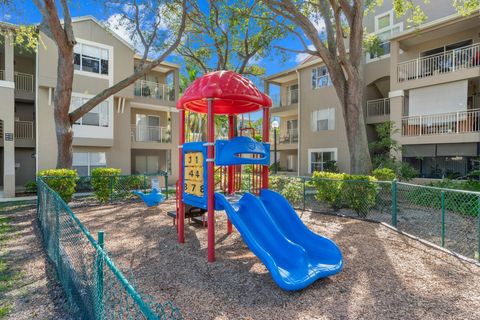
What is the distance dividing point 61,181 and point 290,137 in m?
17.0

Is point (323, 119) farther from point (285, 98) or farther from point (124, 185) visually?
point (124, 185)

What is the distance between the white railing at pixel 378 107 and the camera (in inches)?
718

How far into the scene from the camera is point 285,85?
2466 cm

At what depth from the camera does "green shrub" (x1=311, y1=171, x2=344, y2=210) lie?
9.27 meters

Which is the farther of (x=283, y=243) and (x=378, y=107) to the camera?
(x=378, y=107)

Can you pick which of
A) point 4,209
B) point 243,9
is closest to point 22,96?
point 4,209

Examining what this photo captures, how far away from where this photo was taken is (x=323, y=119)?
65.9 feet

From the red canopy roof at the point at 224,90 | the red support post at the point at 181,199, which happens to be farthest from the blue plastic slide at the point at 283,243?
the red canopy roof at the point at 224,90

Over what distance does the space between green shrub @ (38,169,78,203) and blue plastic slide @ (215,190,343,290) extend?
297 inches

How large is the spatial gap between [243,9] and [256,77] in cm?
786

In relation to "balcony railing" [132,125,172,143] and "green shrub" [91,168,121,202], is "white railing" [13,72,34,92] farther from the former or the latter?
"green shrub" [91,168,121,202]

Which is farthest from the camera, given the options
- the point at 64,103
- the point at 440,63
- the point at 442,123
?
the point at 440,63

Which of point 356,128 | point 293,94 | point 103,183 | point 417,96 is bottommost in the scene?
point 103,183

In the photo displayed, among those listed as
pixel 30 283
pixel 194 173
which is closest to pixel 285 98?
pixel 194 173
